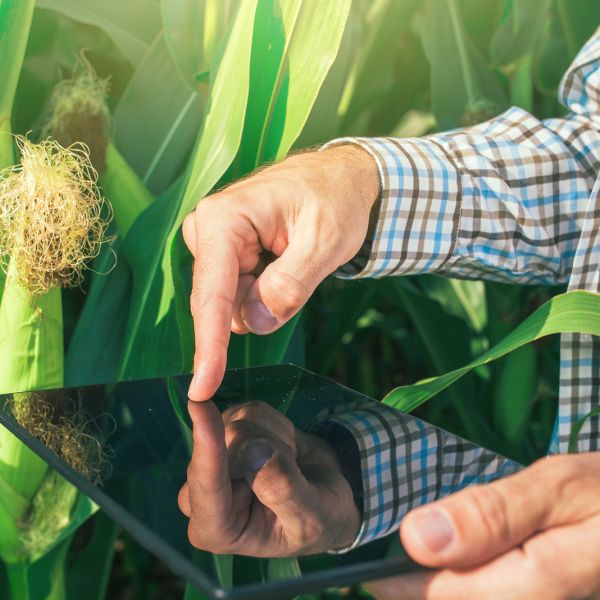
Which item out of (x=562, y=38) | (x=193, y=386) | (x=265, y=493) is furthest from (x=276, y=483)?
(x=562, y=38)

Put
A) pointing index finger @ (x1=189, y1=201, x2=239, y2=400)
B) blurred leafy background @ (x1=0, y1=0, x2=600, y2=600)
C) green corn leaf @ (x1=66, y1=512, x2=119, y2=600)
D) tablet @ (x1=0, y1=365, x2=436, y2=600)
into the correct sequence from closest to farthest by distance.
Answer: tablet @ (x1=0, y1=365, x2=436, y2=600)
pointing index finger @ (x1=189, y1=201, x2=239, y2=400)
blurred leafy background @ (x1=0, y1=0, x2=600, y2=600)
green corn leaf @ (x1=66, y1=512, x2=119, y2=600)

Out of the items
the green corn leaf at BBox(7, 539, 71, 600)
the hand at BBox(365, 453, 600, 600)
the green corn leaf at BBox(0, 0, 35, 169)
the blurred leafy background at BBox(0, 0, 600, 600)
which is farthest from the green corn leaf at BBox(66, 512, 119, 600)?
the hand at BBox(365, 453, 600, 600)

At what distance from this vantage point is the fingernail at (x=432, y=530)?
→ 0.96 ft

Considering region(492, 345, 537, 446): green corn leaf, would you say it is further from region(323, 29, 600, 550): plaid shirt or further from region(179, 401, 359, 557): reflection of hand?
region(179, 401, 359, 557): reflection of hand

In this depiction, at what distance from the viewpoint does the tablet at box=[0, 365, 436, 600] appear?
0.28 metres

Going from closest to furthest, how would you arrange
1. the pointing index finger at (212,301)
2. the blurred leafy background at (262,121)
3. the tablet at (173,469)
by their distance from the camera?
the tablet at (173,469)
the pointing index finger at (212,301)
the blurred leafy background at (262,121)

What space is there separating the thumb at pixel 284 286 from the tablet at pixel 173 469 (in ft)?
0.14

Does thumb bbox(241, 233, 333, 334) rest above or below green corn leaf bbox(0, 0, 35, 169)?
below

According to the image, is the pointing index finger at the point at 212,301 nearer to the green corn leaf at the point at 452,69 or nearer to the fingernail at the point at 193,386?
the fingernail at the point at 193,386

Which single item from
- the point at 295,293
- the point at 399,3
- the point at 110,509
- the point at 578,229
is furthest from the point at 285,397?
the point at 399,3

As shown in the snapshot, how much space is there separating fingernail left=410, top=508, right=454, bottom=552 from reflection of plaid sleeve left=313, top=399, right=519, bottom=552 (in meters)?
0.03

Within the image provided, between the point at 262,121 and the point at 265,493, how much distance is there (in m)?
0.32

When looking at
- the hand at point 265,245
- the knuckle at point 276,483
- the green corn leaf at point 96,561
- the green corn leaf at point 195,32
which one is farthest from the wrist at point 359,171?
the green corn leaf at point 96,561

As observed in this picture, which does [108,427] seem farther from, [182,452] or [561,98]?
Result: [561,98]
